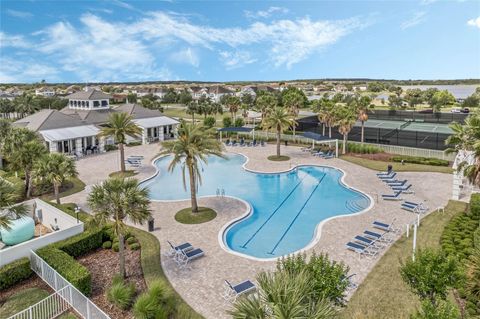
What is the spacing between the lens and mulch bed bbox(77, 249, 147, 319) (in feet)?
44.8

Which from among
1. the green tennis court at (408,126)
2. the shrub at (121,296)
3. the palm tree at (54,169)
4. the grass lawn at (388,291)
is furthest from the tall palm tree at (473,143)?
the green tennis court at (408,126)

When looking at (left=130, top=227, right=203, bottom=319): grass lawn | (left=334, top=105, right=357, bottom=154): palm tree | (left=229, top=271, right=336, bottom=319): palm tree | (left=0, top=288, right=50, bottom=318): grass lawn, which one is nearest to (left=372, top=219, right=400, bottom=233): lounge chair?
(left=229, top=271, right=336, bottom=319): palm tree

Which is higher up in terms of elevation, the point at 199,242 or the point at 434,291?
the point at 434,291

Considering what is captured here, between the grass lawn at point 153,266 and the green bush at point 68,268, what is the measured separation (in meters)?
2.48

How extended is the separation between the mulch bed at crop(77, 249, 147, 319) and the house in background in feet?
62.0

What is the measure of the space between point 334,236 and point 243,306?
1170 cm

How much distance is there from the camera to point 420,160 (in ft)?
113

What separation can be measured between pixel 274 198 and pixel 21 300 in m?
17.8

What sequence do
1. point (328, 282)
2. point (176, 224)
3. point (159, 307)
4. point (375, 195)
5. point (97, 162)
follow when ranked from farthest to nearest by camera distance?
point (97, 162), point (375, 195), point (176, 224), point (159, 307), point (328, 282)

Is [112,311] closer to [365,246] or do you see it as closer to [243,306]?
[243,306]

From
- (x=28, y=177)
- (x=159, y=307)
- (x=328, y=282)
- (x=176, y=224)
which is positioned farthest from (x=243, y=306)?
(x=28, y=177)

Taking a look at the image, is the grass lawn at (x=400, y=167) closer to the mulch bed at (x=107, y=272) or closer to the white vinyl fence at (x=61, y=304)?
the mulch bed at (x=107, y=272)

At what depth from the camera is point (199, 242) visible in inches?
746

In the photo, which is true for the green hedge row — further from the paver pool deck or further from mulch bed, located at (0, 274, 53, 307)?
mulch bed, located at (0, 274, 53, 307)
